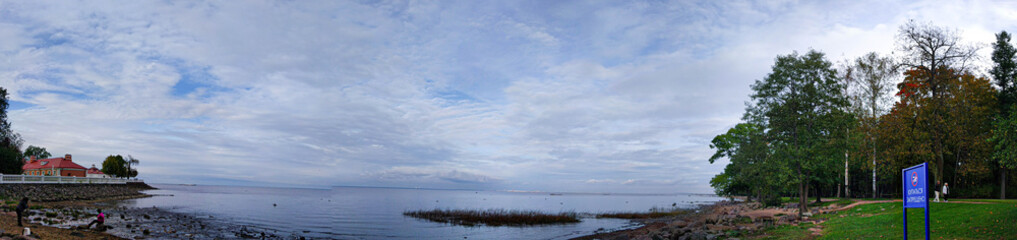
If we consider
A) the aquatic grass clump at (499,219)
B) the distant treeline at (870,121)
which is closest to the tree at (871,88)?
the distant treeline at (870,121)

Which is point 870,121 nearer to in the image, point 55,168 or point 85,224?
point 85,224

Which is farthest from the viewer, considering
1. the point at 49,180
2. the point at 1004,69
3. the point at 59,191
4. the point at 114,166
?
the point at 114,166

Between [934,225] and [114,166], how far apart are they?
139550 millimetres

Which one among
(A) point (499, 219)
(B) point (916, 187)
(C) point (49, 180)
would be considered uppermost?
(B) point (916, 187)

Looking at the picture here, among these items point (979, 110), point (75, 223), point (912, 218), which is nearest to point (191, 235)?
point (75, 223)

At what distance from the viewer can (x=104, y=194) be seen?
67.6 m

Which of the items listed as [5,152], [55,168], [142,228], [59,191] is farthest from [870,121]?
[55,168]

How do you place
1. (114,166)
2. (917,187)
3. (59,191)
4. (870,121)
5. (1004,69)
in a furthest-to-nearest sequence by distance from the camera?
(114,166) → (59,191) → (1004,69) → (870,121) → (917,187)

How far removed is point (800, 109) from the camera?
1347 inches

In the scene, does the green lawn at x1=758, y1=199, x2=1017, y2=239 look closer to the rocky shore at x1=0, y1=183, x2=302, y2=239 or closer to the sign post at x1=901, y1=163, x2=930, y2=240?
the sign post at x1=901, y1=163, x2=930, y2=240

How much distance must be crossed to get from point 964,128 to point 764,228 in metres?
22.8

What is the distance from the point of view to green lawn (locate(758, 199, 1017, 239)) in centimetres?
1761

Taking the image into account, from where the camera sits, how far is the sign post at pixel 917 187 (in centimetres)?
1018

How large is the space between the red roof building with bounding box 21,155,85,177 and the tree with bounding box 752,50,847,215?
107823 millimetres
